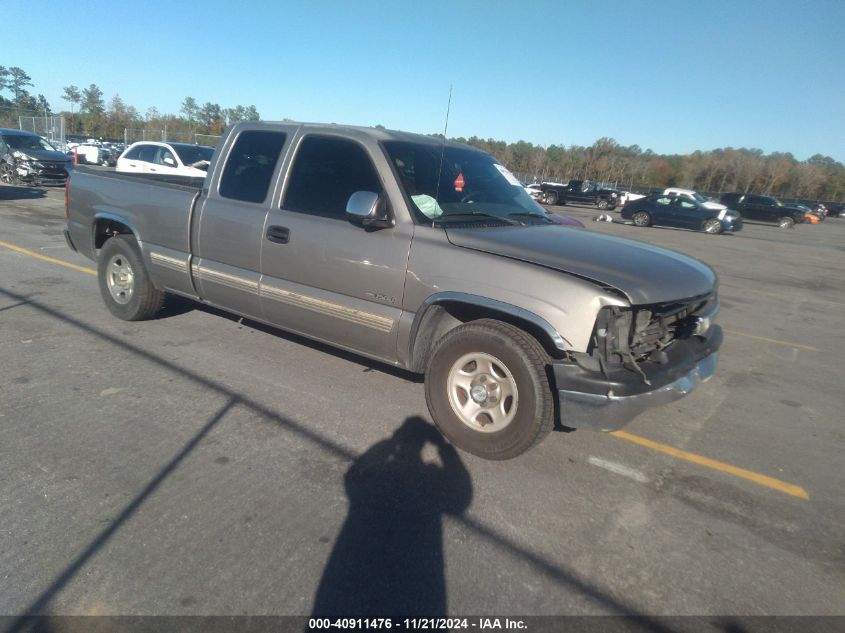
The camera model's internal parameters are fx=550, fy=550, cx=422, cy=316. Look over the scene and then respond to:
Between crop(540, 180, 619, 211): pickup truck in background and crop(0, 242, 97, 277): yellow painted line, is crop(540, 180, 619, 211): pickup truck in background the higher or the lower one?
the higher one

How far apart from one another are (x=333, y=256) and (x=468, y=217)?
3.22 ft

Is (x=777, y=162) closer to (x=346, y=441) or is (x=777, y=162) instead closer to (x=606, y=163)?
(x=606, y=163)

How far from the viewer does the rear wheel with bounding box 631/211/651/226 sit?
26109 mm

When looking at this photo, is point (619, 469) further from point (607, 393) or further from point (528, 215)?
point (528, 215)

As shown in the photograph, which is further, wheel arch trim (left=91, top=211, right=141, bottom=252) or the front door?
the front door

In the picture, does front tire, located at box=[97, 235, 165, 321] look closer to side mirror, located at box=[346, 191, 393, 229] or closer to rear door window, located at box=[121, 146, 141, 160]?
side mirror, located at box=[346, 191, 393, 229]

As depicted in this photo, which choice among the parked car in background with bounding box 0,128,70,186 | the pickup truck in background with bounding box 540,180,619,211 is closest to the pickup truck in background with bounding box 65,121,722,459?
the parked car in background with bounding box 0,128,70,186

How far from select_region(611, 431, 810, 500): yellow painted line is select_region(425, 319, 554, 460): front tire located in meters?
1.06

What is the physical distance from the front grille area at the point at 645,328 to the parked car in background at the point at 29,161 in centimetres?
2079

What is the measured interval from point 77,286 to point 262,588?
5.88m

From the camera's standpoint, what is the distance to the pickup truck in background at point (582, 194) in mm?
35875

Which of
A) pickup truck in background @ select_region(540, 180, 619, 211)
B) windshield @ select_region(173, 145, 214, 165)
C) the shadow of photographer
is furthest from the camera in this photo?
pickup truck in background @ select_region(540, 180, 619, 211)

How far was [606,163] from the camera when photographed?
70.6 meters

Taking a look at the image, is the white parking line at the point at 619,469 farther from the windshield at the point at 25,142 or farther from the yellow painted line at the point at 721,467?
the windshield at the point at 25,142
